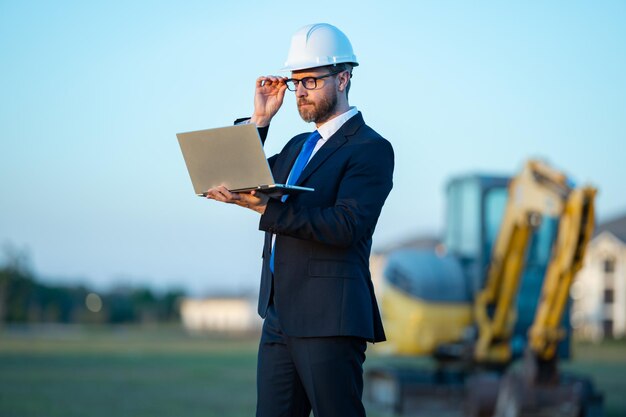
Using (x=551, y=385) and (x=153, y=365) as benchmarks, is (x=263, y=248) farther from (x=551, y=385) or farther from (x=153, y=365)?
(x=153, y=365)

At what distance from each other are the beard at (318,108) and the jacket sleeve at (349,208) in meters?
0.18

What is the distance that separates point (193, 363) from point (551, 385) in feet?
42.2

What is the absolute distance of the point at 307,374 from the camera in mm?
3529

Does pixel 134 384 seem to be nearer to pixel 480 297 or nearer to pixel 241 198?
pixel 480 297

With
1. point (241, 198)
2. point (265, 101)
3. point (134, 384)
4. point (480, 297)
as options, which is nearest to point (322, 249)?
point (241, 198)

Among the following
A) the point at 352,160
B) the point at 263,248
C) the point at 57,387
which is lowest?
the point at 57,387

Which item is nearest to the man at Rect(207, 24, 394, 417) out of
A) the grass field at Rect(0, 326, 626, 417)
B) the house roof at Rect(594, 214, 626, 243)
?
the grass field at Rect(0, 326, 626, 417)

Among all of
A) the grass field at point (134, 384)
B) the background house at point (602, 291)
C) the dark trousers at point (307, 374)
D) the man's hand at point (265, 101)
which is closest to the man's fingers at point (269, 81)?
the man's hand at point (265, 101)

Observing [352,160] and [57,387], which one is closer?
[352,160]

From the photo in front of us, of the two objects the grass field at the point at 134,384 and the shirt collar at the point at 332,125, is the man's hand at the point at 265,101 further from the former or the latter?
the grass field at the point at 134,384

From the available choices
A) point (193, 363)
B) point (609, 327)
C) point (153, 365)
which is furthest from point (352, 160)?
point (609, 327)

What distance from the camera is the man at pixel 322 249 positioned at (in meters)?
3.47

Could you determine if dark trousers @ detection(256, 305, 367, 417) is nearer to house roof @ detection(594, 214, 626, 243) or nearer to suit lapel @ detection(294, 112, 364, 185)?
suit lapel @ detection(294, 112, 364, 185)

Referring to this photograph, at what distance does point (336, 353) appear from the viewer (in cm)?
352
